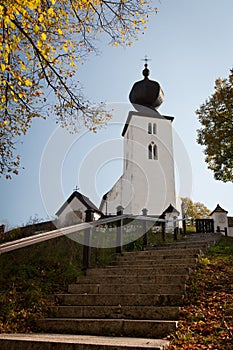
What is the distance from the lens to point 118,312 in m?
4.37

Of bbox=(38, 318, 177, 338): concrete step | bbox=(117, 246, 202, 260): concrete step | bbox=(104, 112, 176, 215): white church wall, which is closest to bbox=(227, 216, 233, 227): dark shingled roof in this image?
bbox=(104, 112, 176, 215): white church wall

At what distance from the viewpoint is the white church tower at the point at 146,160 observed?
2773 cm

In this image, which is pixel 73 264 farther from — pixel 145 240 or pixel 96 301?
pixel 145 240

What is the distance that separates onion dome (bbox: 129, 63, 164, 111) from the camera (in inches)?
1198

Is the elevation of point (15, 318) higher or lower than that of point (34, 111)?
lower

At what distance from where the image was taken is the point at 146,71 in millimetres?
32062

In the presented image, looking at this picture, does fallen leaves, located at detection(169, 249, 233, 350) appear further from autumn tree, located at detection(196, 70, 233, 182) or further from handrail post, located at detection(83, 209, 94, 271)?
autumn tree, located at detection(196, 70, 233, 182)

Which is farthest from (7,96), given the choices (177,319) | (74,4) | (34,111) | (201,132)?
(201,132)

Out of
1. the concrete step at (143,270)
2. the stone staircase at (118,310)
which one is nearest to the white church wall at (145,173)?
the concrete step at (143,270)

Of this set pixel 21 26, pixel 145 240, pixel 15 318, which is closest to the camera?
pixel 15 318

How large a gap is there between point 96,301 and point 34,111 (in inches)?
160

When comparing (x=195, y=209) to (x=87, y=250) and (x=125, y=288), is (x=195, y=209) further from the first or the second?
(x=125, y=288)

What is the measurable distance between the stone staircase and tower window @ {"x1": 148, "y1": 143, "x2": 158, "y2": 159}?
77.3ft

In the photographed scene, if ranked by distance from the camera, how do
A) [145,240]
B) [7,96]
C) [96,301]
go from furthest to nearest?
[145,240]
[7,96]
[96,301]
